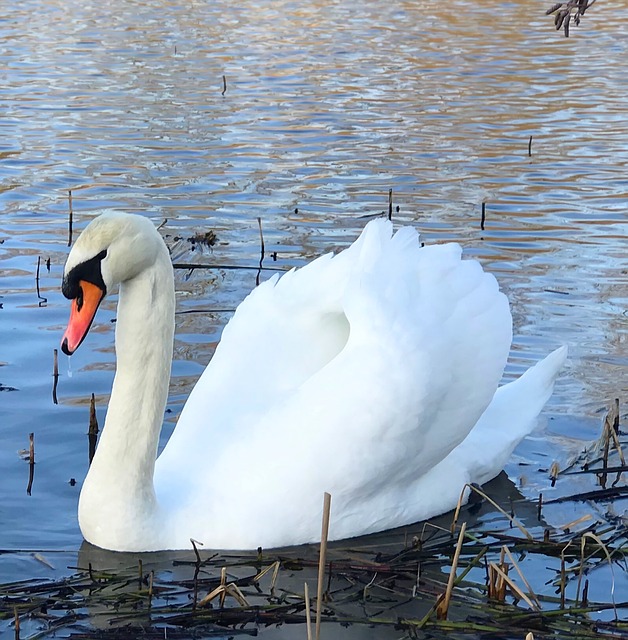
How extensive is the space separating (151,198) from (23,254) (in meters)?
2.07

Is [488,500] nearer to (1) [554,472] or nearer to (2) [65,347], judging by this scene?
(1) [554,472]

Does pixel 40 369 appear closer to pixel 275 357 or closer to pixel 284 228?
pixel 275 357

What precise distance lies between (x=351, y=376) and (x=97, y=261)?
1.07m

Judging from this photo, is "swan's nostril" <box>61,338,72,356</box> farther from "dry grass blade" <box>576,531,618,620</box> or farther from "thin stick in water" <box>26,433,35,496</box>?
"dry grass blade" <box>576,531,618,620</box>

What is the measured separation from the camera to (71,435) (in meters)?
6.56

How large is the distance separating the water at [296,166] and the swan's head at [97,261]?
1.07 m

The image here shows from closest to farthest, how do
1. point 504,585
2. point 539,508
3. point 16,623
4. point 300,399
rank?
point 16,623
point 504,585
point 300,399
point 539,508

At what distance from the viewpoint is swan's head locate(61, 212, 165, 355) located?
4871 mm

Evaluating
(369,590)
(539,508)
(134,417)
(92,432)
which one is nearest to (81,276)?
(134,417)

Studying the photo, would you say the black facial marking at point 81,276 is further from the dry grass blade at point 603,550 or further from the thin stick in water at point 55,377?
the thin stick in water at point 55,377

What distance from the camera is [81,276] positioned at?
193 inches

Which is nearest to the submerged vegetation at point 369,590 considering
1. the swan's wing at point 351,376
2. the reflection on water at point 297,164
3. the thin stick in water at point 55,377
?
the swan's wing at point 351,376

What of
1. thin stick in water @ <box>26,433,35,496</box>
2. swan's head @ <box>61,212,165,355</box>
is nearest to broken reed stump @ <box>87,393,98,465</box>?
thin stick in water @ <box>26,433,35,496</box>

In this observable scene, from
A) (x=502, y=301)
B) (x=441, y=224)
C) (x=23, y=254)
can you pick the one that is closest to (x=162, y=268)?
(x=502, y=301)
